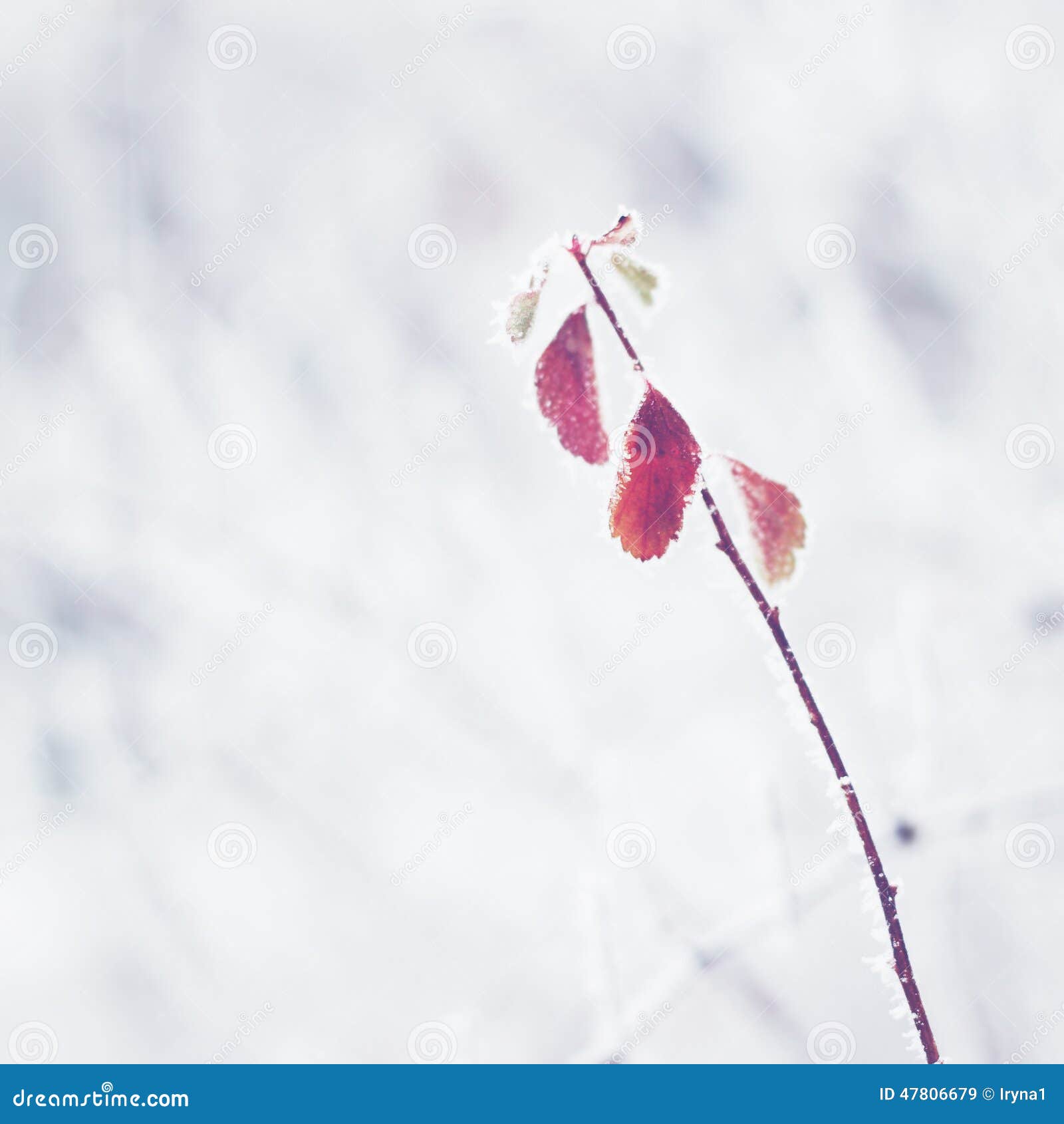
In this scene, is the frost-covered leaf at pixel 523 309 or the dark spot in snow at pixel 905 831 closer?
the frost-covered leaf at pixel 523 309

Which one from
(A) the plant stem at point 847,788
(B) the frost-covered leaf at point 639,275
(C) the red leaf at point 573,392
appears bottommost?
(A) the plant stem at point 847,788

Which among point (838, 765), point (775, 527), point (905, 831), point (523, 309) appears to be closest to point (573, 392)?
point (523, 309)

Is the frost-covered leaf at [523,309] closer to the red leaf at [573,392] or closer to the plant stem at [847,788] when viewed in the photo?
the red leaf at [573,392]

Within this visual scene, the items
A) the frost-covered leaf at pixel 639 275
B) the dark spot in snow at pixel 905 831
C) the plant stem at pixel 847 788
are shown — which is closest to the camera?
the plant stem at pixel 847 788

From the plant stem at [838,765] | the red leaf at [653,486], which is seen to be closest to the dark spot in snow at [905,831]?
the plant stem at [838,765]
